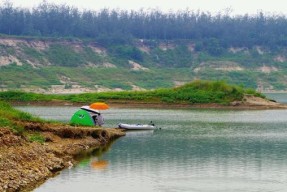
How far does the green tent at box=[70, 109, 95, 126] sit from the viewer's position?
5159 cm

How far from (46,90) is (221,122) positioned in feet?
218

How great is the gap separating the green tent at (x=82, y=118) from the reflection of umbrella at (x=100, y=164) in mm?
13374

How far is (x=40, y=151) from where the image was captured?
3550cm

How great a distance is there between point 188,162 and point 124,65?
425 feet

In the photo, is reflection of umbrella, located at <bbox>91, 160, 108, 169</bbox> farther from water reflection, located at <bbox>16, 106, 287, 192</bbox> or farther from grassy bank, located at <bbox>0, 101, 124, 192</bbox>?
grassy bank, located at <bbox>0, 101, 124, 192</bbox>

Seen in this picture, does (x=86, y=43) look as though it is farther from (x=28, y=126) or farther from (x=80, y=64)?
(x=28, y=126)

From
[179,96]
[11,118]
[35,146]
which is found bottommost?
[35,146]

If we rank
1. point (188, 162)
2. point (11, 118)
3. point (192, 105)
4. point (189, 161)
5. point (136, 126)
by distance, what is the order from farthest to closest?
point (192, 105) → point (136, 126) → point (11, 118) → point (189, 161) → point (188, 162)

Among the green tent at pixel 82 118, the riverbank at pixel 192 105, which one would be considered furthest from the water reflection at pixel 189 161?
the riverbank at pixel 192 105

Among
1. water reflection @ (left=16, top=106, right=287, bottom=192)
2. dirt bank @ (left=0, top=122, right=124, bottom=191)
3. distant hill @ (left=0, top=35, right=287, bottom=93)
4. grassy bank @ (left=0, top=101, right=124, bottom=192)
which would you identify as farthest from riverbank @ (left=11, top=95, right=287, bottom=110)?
dirt bank @ (left=0, top=122, right=124, bottom=191)

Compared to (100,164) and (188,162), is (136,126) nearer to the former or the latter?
(188,162)

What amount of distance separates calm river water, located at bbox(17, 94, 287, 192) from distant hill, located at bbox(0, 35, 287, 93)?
7431cm

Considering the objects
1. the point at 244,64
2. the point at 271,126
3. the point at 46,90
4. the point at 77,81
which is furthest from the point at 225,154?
the point at 244,64

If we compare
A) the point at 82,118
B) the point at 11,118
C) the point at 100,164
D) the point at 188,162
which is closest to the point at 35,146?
the point at 100,164
